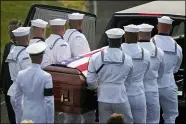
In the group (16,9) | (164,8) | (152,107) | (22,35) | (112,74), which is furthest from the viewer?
(16,9)

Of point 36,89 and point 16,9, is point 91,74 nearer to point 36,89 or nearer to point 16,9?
point 36,89

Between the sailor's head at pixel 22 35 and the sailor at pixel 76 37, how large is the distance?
0.96 meters

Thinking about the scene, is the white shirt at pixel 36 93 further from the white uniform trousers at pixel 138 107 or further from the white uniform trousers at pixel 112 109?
the white uniform trousers at pixel 138 107

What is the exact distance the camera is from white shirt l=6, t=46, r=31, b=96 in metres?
7.47

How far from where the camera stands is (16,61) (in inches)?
299

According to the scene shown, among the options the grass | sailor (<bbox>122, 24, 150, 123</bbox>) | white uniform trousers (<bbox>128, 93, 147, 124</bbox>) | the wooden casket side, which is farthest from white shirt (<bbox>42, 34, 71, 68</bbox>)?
the grass

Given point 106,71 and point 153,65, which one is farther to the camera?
point 153,65

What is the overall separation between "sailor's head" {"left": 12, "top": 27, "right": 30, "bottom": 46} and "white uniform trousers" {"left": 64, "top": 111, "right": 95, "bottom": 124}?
108cm

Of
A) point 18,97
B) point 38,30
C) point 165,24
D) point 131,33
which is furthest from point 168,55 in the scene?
point 18,97

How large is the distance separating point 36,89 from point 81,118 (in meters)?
1.35

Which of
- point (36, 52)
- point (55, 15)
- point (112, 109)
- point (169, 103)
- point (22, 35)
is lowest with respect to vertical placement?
point (169, 103)

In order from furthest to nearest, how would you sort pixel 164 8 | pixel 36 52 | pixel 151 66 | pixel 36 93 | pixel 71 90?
pixel 164 8 → pixel 151 66 → pixel 71 90 → pixel 36 93 → pixel 36 52

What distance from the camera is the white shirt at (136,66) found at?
7.46m

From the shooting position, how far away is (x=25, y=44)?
754 cm
